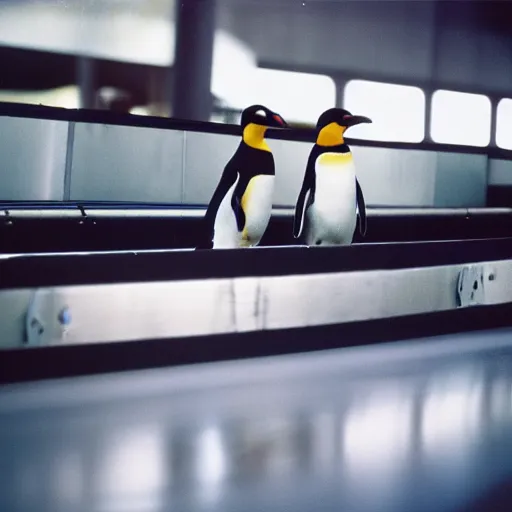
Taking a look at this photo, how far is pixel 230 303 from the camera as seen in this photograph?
113 centimetres

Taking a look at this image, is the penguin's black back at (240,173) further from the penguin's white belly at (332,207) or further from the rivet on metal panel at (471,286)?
the rivet on metal panel at (471,286)

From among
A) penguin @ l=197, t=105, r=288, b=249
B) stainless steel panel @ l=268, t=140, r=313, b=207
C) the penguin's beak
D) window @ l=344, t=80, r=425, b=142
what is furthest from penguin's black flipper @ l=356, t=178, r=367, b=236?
window @ l=344, t=80, r=425, b=142

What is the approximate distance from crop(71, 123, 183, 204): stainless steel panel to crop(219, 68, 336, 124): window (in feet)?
1.04

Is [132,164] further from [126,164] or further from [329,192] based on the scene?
[329,192]

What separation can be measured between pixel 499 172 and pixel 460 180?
0.17 m

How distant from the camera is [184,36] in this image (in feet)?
5.82

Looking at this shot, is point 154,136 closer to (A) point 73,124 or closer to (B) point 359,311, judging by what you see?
(A) point 73,124

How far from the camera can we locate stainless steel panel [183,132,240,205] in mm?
1721

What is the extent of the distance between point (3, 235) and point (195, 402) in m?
0.46

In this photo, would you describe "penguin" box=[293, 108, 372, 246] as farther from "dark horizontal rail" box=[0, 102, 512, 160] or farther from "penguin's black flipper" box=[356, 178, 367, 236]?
"dark horizontal rail" box=[0, 102, 512, 160]

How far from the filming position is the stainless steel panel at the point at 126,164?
5.17 feet

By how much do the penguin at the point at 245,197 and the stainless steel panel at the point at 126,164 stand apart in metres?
0.33

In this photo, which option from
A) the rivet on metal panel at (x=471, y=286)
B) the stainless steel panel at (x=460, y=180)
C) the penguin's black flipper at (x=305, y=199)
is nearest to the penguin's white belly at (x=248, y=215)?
the penguin's black flipper at (x=305, y=199)

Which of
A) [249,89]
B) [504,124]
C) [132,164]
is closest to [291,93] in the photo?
[249,89]
